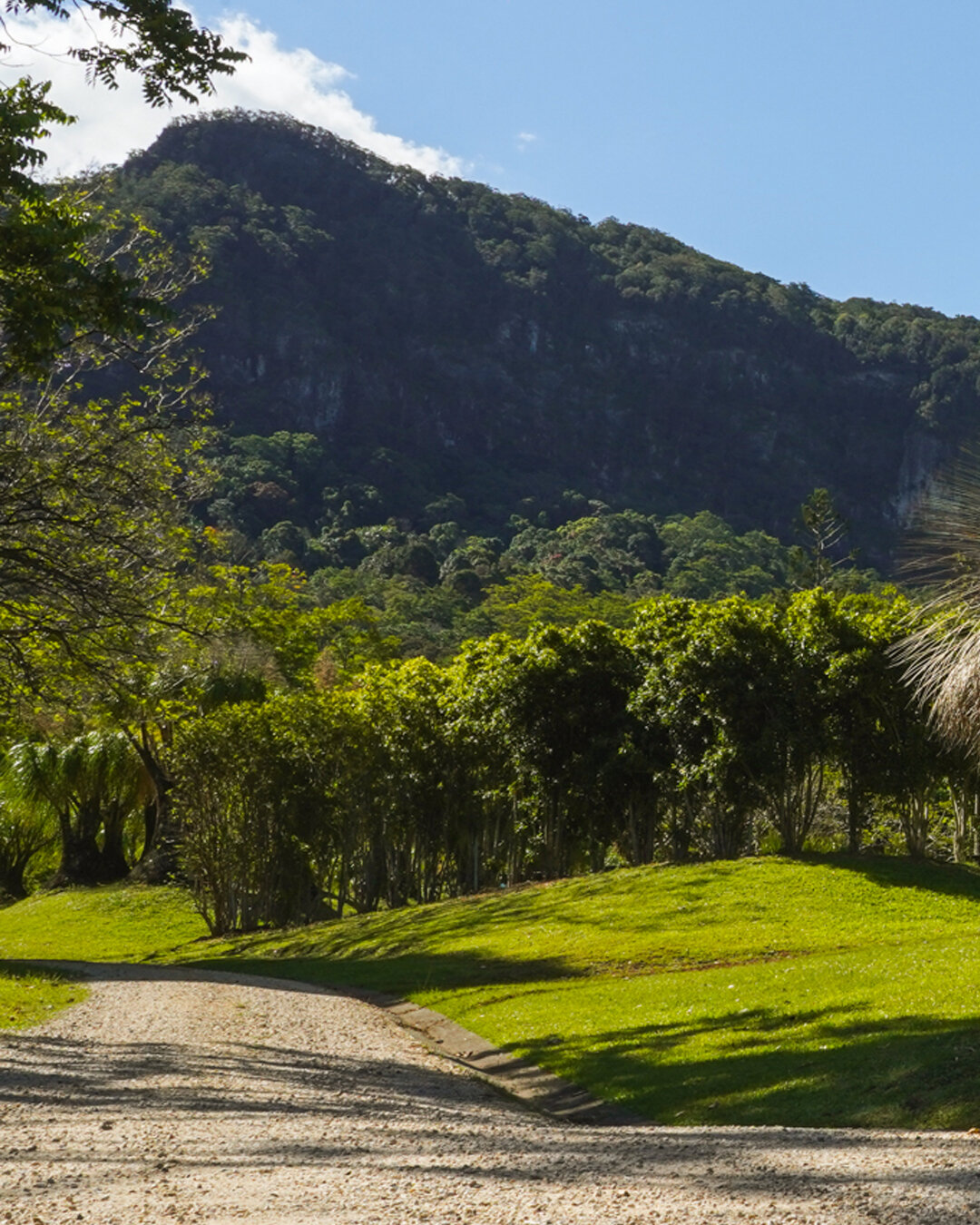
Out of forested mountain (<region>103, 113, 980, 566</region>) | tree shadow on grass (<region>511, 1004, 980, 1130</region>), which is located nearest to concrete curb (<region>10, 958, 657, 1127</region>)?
tree shadow on grass (<region>511, 1004, 980, 1130</region>)

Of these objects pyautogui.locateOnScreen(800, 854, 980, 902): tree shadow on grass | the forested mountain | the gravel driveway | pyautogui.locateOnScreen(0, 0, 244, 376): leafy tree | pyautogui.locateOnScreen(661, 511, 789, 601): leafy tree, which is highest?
the forested mountain

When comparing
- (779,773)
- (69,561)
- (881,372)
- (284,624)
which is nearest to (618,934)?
(779,773)

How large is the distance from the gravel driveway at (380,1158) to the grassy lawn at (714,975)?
43.8 inches

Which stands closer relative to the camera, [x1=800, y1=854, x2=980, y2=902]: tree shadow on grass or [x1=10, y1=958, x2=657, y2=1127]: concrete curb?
[x1=10, y1=958, x2=657, y2=1127]: concrete curb

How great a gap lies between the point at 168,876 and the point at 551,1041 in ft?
80.1

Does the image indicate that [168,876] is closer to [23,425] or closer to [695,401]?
[23,425]

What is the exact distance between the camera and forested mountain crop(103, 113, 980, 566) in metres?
141

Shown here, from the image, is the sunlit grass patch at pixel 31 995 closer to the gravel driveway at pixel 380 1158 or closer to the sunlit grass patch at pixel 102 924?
the gravel driveway at pixel 380 1158

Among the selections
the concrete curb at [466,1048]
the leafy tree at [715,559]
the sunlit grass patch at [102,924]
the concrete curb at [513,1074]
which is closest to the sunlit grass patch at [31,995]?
the concrete curb at [466,1048]

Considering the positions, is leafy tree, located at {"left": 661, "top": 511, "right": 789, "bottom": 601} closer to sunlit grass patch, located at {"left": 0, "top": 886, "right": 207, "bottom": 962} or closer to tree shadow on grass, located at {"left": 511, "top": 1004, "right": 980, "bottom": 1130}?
sunlit grass patch, located at {"left": 0, "top": 886, "right": 207, "bottom": 962}

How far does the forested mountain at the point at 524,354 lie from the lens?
141125 mm

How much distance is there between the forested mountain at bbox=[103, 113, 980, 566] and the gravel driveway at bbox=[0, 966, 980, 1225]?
11576cm

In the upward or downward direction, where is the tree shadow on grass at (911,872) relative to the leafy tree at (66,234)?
downward

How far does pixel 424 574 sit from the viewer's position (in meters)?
102
